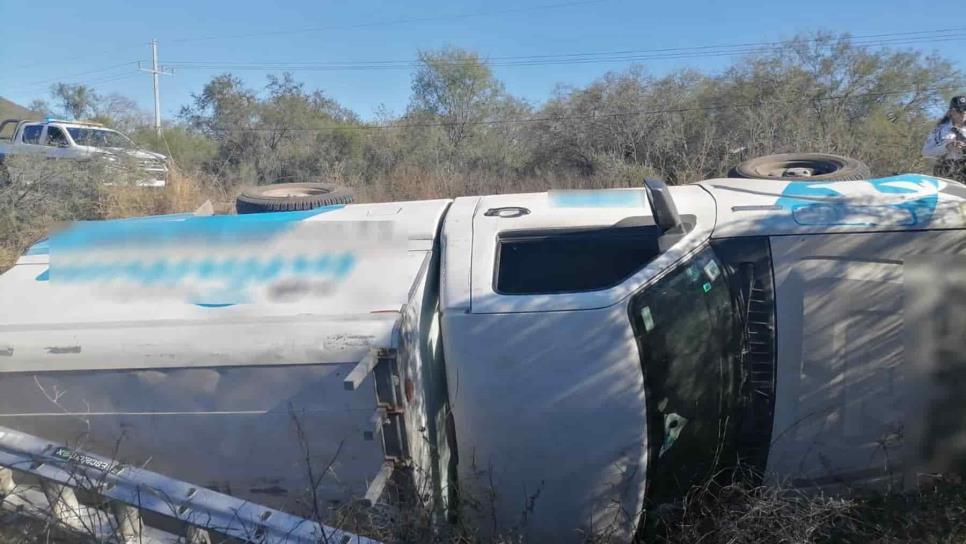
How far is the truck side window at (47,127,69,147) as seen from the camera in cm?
1541

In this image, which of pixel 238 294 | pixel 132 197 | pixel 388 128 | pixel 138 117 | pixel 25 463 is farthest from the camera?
pixel 138 117

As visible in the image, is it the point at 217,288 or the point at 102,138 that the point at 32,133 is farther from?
the point at 217,288

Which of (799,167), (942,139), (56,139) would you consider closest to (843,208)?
(799,167)

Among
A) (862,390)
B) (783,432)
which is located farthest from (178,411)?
(862,390)

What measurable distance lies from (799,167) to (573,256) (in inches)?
76.8

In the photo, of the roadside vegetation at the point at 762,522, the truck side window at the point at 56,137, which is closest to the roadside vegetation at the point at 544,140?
the roadside vegetation at the point at 762,522

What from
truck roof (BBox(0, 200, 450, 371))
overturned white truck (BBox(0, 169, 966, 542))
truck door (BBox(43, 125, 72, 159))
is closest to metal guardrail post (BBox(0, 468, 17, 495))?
overturned white truck (BBox(0, 169, 966, 542))

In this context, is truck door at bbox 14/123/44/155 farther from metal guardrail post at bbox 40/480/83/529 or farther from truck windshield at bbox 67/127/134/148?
metal guardrail post at bbox 40/480/83/529

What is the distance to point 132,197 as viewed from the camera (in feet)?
32.0

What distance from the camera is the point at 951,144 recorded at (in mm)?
5301

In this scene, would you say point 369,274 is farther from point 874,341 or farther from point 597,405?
point 874,341

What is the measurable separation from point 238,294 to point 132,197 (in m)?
8.06

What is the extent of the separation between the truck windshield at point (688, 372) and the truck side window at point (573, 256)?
30 cm

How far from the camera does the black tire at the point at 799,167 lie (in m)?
3.81
